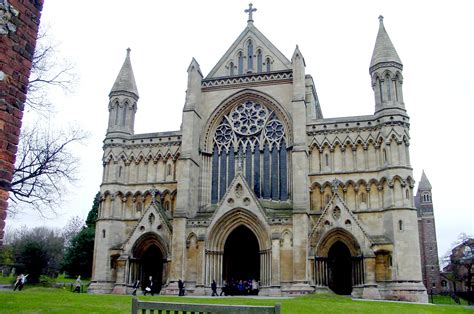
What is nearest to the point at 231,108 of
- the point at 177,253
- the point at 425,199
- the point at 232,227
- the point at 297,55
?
the point at 297,55

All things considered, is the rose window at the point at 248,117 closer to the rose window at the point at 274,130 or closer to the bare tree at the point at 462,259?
the rose window at the point at 274,130

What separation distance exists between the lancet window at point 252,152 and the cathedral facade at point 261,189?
0.28ft

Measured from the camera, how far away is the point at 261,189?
35656 mm

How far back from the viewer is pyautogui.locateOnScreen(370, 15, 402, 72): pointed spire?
35.6 metres

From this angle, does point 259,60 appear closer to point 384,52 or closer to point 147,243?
point 384,52

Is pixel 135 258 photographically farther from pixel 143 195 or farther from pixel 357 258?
pixel 357 258

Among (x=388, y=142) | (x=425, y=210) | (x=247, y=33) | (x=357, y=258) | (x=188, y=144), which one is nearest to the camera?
(x=357, y=258)

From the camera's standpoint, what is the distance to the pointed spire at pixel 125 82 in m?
39.6

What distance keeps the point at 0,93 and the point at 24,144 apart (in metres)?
22.3

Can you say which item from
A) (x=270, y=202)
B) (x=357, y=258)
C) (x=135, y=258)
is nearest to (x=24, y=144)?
(x=135, y=258)

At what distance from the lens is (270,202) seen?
35000 millimetres

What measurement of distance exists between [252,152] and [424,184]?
46118 millimetres

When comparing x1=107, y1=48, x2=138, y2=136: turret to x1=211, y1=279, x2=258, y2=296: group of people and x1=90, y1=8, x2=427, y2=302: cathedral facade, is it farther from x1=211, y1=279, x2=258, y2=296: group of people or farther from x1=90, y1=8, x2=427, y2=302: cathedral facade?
x1=211, y1=279, x2=258, y2=296: group of people

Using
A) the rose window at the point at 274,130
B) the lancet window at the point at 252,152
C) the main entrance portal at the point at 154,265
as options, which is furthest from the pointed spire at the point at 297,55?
the main entrance portal at the point at 154,265
